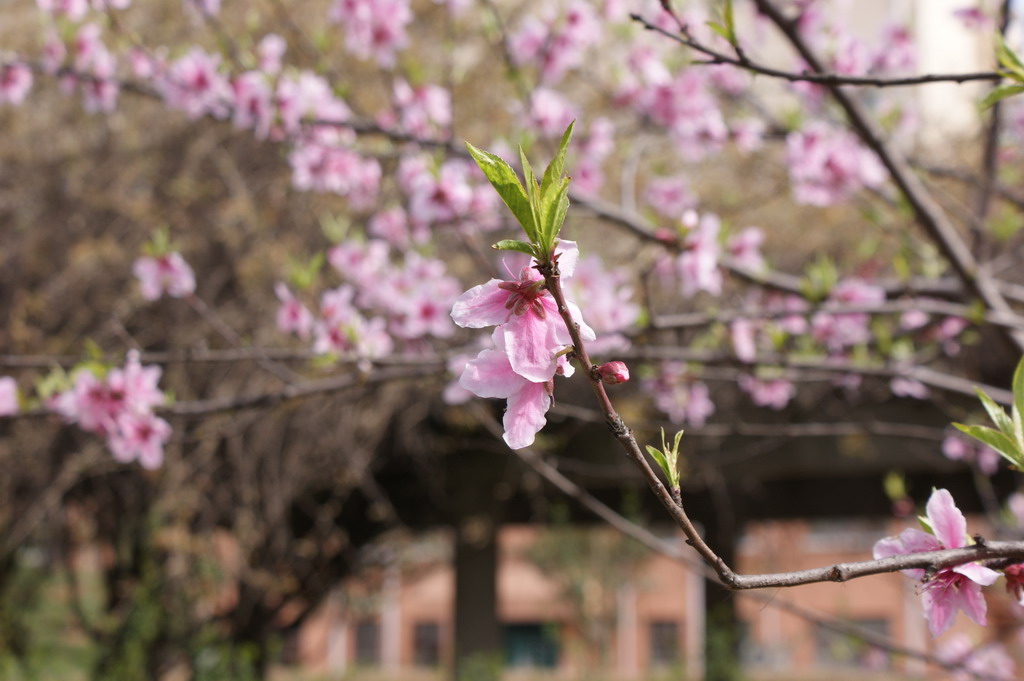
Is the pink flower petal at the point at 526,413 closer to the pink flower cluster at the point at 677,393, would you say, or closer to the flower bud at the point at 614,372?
the flower bud at the point at 614,372

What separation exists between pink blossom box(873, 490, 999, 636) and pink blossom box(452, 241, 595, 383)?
385 mm

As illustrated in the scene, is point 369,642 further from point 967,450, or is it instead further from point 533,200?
point 533,200

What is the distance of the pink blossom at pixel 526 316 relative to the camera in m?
0.76

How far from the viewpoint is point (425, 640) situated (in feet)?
66.0

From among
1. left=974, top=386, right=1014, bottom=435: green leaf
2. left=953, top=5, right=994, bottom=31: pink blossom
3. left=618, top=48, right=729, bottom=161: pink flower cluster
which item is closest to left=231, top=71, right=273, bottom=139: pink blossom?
left=618, top=48, right=729, bottom=161: pink flower cluster

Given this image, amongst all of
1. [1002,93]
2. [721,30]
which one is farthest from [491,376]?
[721,30]

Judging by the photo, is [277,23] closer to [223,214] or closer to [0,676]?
[223,214]

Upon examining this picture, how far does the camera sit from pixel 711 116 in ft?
10.1

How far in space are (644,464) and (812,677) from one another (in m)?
15.6

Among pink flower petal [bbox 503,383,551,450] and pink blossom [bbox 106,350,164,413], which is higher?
pink blossom [bbox 106,350,164,413]

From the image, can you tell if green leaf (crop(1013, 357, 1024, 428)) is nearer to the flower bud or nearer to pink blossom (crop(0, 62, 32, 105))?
the flower bud

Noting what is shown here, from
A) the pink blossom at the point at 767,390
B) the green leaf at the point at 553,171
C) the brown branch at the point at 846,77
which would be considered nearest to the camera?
the green leaf at the point at 553,171

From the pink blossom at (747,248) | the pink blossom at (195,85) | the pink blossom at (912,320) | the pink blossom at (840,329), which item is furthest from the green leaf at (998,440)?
the pink blossom at (195,85)

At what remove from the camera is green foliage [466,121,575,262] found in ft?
2.29
